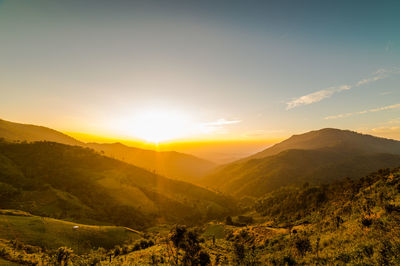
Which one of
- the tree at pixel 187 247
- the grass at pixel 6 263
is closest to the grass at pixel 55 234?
the grass at pixel 6 263

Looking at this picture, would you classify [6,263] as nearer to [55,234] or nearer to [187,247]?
[187,247]

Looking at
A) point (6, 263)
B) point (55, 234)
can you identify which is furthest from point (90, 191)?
point (6, 263)

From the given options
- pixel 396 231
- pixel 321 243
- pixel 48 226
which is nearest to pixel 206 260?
pixel 321 243

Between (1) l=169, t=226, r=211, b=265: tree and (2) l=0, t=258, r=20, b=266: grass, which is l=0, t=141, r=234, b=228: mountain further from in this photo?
(1) l=169, t=226, r=211, b=265: tree

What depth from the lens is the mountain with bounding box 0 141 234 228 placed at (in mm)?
95062

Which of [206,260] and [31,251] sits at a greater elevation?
[206,260]

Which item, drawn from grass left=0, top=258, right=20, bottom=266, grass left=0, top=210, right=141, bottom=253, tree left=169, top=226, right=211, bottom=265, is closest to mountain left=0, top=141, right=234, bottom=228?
grass left=0, top=210, right=141, bottom=253

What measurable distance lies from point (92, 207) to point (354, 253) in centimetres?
13026

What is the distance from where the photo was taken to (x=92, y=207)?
111 meters

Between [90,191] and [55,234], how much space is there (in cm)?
9360

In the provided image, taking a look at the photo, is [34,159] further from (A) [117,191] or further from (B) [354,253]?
(B) [354,253]

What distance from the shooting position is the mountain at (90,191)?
95.1 meters

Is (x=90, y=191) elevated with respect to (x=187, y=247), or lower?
lower

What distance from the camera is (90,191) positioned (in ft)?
408
